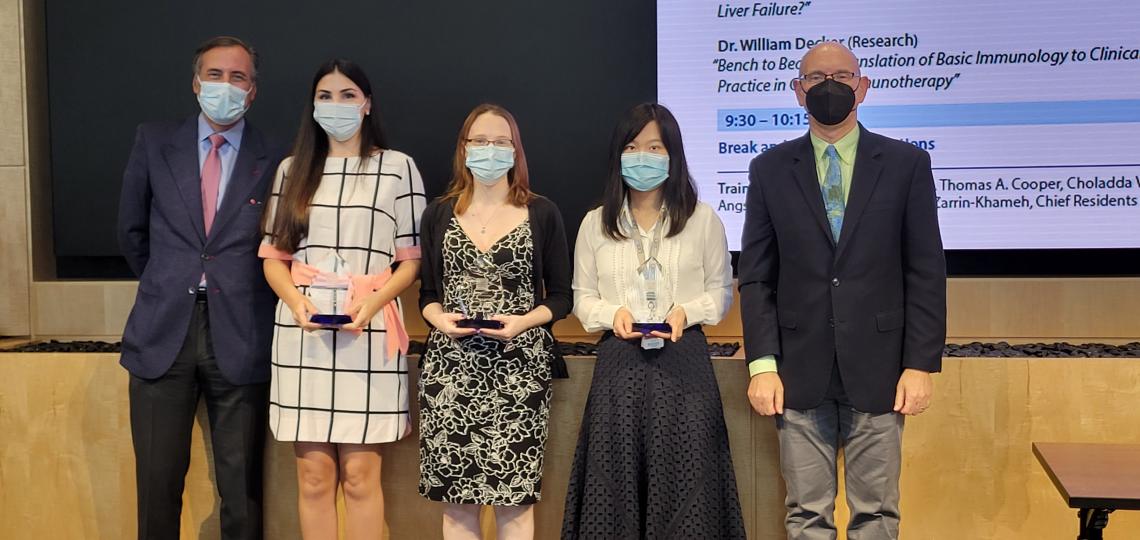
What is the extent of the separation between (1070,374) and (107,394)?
338 centimetres

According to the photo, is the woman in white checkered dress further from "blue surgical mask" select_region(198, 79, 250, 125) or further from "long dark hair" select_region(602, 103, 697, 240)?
"long dark hair" select_region(602, 103, 697, 240)

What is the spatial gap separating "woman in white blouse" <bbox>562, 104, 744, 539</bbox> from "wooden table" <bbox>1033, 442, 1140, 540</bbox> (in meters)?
0.91

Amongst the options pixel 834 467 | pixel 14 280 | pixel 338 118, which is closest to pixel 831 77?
pixel 834 467

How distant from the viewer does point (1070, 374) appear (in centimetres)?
339

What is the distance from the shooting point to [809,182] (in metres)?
2.90

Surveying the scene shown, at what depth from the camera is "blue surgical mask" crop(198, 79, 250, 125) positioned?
3332mm

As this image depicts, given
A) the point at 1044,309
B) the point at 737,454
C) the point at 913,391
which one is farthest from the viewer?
the point at 1044,309

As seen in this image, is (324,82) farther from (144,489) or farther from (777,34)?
(777,34)

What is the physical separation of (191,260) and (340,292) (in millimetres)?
538

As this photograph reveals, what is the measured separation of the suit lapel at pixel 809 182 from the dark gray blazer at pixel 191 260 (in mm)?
1711

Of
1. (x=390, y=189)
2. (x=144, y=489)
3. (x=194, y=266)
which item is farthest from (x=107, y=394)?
(x=390, y=189)

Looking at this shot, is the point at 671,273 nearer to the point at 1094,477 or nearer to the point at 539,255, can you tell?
the point at 539,255

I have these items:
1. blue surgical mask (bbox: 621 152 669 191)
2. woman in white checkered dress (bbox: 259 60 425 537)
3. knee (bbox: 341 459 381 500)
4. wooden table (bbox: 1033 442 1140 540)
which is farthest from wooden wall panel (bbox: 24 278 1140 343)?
knee (bbox: 341 459 381 500)

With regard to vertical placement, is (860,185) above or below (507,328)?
above
